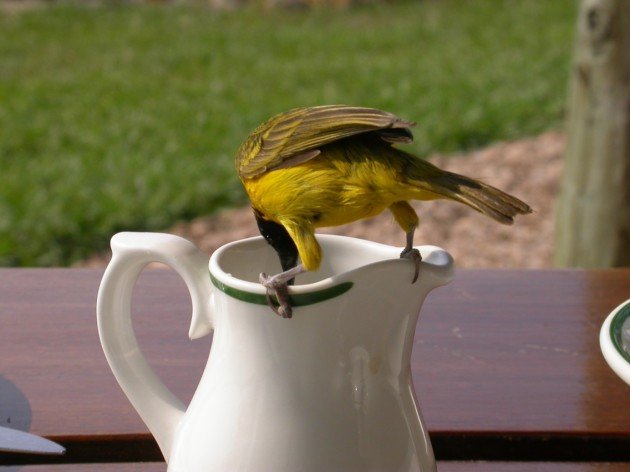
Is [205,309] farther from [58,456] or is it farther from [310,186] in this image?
[58,456]

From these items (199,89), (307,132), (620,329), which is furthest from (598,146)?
(199,89)

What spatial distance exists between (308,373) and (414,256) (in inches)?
7.7

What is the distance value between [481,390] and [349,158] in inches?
20.2

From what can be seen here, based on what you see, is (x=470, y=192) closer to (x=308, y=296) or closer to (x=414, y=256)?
(x=414, y=256)

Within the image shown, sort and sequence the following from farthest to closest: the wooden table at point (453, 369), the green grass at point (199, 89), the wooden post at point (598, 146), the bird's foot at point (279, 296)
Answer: the green grass at point (199, 89), the wooden post at point (598, 146), the wooden table at point (453, 369), the bird's foot at point (279, 296)

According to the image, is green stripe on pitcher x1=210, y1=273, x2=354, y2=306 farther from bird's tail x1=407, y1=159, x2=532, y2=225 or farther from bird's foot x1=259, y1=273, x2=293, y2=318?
bird's tail x1=407, y1=159, x2=532, y2=225

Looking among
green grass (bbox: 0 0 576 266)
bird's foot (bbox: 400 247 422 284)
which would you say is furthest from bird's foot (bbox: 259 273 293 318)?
green grass (bbox: 0 0 576 266)

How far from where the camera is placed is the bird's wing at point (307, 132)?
4.58ft

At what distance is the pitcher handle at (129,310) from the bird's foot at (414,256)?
9.8 inches

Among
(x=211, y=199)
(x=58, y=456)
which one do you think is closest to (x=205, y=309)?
(x=58, y=456)

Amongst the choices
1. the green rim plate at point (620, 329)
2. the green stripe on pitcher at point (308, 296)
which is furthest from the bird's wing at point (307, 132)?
the green rim plate at point (620, 329)

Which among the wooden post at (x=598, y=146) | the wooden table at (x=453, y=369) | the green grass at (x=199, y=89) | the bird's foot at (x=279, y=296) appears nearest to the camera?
the bird's foot at (x=279, y=296)

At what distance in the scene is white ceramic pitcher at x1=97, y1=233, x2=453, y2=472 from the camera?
1225 millimetres

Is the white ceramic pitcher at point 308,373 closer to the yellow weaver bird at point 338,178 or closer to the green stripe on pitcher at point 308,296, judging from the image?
the green stripe on pitcher at point 308,296
